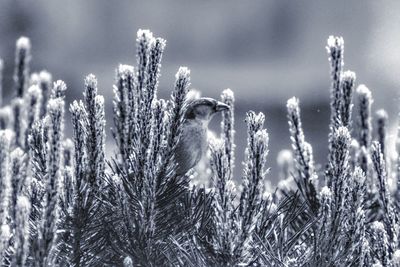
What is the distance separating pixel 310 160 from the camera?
29.1 inches

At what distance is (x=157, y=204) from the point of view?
558 mm

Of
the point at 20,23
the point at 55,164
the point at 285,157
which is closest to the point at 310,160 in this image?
the point at 55,164

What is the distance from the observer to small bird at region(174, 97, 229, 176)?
25.9 inches

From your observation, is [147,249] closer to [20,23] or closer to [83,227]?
[83,227]

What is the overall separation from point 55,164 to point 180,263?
133 millimetres

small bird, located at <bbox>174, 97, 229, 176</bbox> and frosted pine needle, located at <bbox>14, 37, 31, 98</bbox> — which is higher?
frosted pine needle, located at <bbox>14, 37, 31, 98</bbox>

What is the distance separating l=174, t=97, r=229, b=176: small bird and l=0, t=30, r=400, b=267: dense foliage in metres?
0.02

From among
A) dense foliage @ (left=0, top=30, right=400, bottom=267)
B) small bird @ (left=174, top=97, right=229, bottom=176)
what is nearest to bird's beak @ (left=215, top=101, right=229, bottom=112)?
small bird @ (left=174, top=97, right=229, bottom=176)

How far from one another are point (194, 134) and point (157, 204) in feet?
0.56

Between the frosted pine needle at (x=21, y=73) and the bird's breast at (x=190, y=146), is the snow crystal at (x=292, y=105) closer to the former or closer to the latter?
the bird's breast at (x=190, y=146)

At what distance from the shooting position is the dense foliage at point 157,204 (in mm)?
476

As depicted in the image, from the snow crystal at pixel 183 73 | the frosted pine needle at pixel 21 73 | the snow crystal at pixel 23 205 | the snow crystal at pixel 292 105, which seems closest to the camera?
the snow crystal at pixel 23 205

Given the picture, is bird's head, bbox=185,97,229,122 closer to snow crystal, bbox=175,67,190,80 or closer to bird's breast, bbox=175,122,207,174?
bird's breast, bbox=175,122,207,174

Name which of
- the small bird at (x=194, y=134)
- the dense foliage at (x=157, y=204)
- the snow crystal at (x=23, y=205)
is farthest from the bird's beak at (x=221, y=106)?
the snow crystal at (x=23, y=205)
